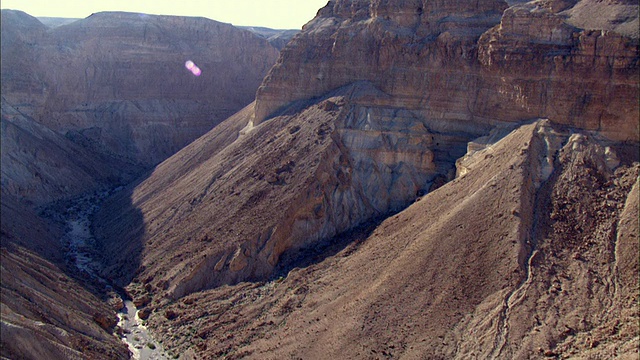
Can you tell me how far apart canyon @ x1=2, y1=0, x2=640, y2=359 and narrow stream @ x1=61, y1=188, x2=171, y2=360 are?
21.3 inches

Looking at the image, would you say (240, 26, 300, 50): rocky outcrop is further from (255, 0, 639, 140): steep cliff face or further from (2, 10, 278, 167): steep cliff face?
(255, 0, 639, 140): steep cliff face

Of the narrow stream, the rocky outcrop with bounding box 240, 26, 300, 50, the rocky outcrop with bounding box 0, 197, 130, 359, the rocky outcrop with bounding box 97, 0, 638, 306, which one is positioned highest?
the rocky outcrop with bounding box 240, 26, 300, 50

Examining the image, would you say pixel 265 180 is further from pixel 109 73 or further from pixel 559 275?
pixel 109 73

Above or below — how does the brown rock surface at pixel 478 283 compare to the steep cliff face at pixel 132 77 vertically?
below

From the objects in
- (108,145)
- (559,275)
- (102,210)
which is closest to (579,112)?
(559,275)

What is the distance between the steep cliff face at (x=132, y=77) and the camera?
7150 centimetres

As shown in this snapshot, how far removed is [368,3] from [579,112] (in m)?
17.7

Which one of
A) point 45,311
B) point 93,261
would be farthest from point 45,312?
point 93,261

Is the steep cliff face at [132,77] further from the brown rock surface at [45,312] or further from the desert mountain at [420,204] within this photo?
the brown rock surface at [45,312]

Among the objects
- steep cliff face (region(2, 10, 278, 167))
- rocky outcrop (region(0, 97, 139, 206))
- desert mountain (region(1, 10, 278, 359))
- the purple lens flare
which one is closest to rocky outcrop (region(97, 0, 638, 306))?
desert mountain (region(1, 10, 278, 359))

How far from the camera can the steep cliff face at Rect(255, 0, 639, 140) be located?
28703 mm

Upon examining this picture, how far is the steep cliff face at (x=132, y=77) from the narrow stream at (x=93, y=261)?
55.2ft

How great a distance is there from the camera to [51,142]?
2447 inches

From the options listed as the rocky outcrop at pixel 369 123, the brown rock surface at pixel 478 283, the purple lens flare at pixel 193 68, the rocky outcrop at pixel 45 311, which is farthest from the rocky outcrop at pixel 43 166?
the brown rock surface at pixel 478 283
